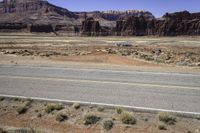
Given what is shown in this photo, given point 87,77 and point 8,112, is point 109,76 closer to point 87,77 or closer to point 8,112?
point 87,77

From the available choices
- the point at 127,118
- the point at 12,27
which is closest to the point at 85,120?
the point at 127,118

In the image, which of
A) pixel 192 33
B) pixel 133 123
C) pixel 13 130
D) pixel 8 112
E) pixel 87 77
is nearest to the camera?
pixel 13 130

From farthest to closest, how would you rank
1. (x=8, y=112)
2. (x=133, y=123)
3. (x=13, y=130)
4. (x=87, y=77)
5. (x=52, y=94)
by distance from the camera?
(x=87, y=77) < (x=52, y=94) < (x=8, y=112) < (x=133, y=123) < (x=13, y=130)

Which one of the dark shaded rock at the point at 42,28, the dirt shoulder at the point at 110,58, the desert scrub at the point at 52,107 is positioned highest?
the dark shaded rock at the point at 42,28

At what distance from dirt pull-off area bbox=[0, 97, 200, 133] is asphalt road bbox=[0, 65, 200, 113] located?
0.96 meters

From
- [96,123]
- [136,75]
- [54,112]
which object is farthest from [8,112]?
[136,75]

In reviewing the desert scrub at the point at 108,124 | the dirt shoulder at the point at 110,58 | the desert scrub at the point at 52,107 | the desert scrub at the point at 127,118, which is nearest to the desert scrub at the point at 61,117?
the desert scrub at the point at 52,107

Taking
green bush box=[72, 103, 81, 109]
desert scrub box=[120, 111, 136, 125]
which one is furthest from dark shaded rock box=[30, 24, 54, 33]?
desert scrub box=[120, 111, 136, 125]

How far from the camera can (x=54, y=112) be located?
10164 millimetres

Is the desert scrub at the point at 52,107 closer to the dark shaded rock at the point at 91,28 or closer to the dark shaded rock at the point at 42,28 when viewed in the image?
the dark shaded rock at the point at 91,28

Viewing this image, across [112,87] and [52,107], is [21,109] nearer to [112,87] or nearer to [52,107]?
[52,107]

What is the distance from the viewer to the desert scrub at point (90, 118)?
9.14m

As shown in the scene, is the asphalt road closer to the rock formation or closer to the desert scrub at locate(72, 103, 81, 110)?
the desert scrub at locate(72, 103, 81, 110)

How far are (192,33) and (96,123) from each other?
483 feet
